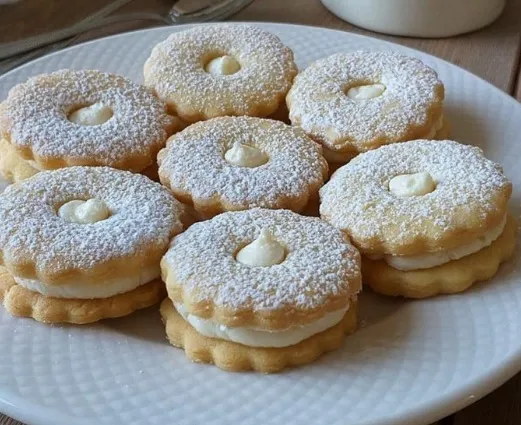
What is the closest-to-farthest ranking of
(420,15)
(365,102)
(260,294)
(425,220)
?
(260,294) < (425,220) < (365,102) < (420,15)

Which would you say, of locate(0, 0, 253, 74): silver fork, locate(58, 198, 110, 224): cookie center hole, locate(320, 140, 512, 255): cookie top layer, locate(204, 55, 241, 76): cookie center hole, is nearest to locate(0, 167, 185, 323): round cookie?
locate(58, 198, 110, 224): cookie center hole

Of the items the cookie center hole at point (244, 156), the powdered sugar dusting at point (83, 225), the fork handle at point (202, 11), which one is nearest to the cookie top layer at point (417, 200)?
the cookie center hole at point (244, 156)

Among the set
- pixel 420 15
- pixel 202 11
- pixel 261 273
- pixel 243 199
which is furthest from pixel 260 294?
pixel 202 11

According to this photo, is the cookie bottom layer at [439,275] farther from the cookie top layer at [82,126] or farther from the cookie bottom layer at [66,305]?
the cookie top layer at [82,126]

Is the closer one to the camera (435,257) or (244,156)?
(435,257)

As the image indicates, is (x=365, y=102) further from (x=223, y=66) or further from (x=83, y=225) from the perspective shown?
(x=83, y=225)

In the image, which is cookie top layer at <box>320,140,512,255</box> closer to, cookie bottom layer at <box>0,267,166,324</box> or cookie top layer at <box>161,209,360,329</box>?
cookie top layer at <box>161,209,360,329</box>
